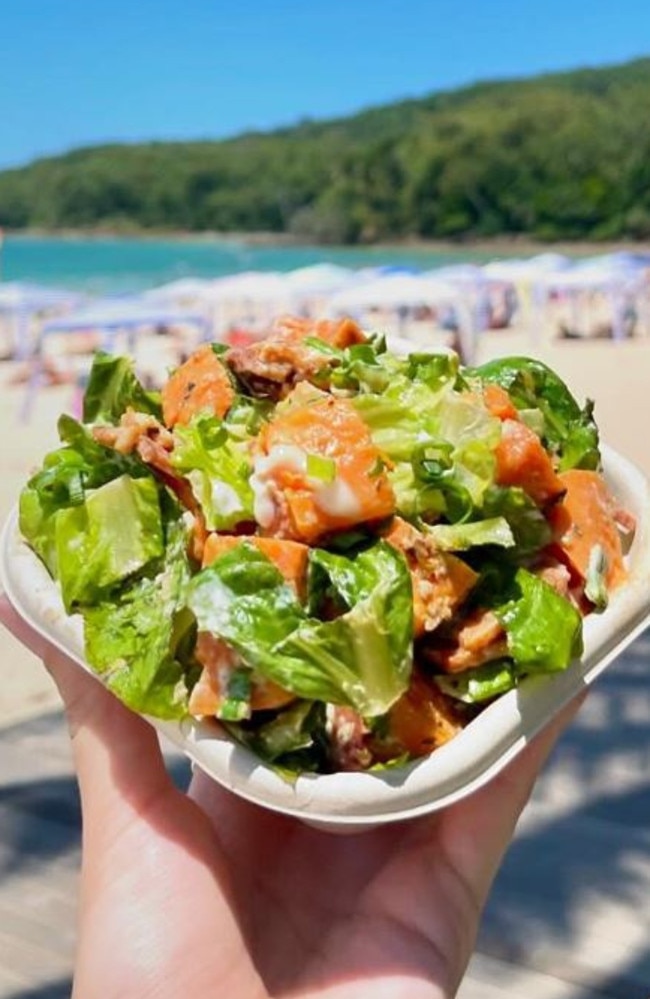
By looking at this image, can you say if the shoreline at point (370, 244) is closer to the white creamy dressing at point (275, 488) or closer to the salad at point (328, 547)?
the salad at point (328, 547)

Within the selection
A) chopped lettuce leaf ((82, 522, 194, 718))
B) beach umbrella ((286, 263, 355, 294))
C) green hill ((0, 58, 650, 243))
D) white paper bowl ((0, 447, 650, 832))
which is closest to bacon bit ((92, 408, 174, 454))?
chopped lettuce leaf ((82, 522, 194, 718))

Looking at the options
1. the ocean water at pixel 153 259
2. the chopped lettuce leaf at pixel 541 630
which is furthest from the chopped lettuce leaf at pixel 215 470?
the ocean water at pixel 153 259

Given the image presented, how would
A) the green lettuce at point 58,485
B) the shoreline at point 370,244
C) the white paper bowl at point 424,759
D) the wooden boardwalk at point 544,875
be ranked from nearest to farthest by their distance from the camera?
the white paper bowl at point 424,759 < the green lettuce at point 58,485 < the wooden boardwalk at point 544,875 < the shoreline at point 370,244

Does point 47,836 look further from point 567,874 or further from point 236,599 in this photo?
point 236,599

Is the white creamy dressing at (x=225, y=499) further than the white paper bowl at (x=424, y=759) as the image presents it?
Yes

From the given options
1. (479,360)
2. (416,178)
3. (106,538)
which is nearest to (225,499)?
(106,538)

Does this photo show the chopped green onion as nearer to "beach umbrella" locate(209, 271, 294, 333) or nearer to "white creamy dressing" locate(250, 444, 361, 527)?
"white creamy dressing" locate(250, 444, 361, 527)

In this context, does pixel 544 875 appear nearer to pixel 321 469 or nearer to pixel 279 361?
pixel 279 361
